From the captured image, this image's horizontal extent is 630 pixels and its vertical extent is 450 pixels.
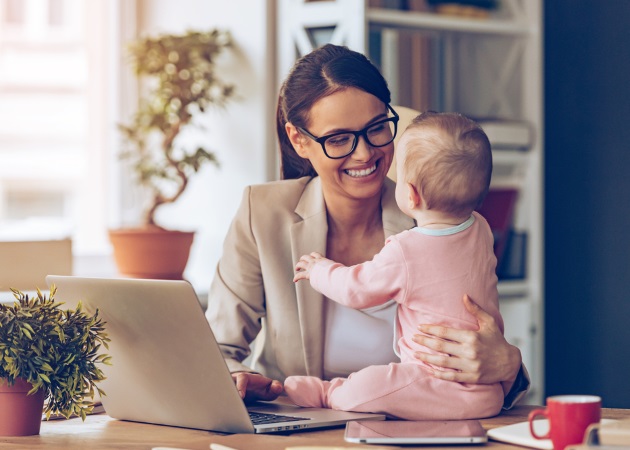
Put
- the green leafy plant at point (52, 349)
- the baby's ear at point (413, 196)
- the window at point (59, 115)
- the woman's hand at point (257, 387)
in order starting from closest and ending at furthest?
1. the green leafy plant at point (52, 349)
2. the baby's ear at point (413, 196)
3. the woman's hand at point (257, 387)
4. the window at point (59, 115)

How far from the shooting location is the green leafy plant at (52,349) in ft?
4.91

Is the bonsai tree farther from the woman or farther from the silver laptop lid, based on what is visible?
the silver laptop lid

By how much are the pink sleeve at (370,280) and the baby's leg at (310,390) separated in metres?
0.15

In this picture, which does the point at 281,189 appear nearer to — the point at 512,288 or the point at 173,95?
the point at 173,95

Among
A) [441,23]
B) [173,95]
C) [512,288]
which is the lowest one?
[512,288]

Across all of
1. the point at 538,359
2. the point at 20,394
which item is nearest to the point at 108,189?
the point at 538,359

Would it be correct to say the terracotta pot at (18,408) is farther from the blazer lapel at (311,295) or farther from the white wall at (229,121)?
the white wall at (229,121)

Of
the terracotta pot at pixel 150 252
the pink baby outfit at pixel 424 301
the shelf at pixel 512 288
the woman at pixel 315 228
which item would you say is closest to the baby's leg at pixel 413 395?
the pink baby outfit at pixel 424 301

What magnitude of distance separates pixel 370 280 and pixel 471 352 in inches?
7.7

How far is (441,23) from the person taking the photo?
3326mm

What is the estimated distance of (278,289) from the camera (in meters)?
2.04

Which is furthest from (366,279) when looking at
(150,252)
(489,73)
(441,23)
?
(489,73)

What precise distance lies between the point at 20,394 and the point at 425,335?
0.63 meters

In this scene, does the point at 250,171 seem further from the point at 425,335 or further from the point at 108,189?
the point at 425,335
